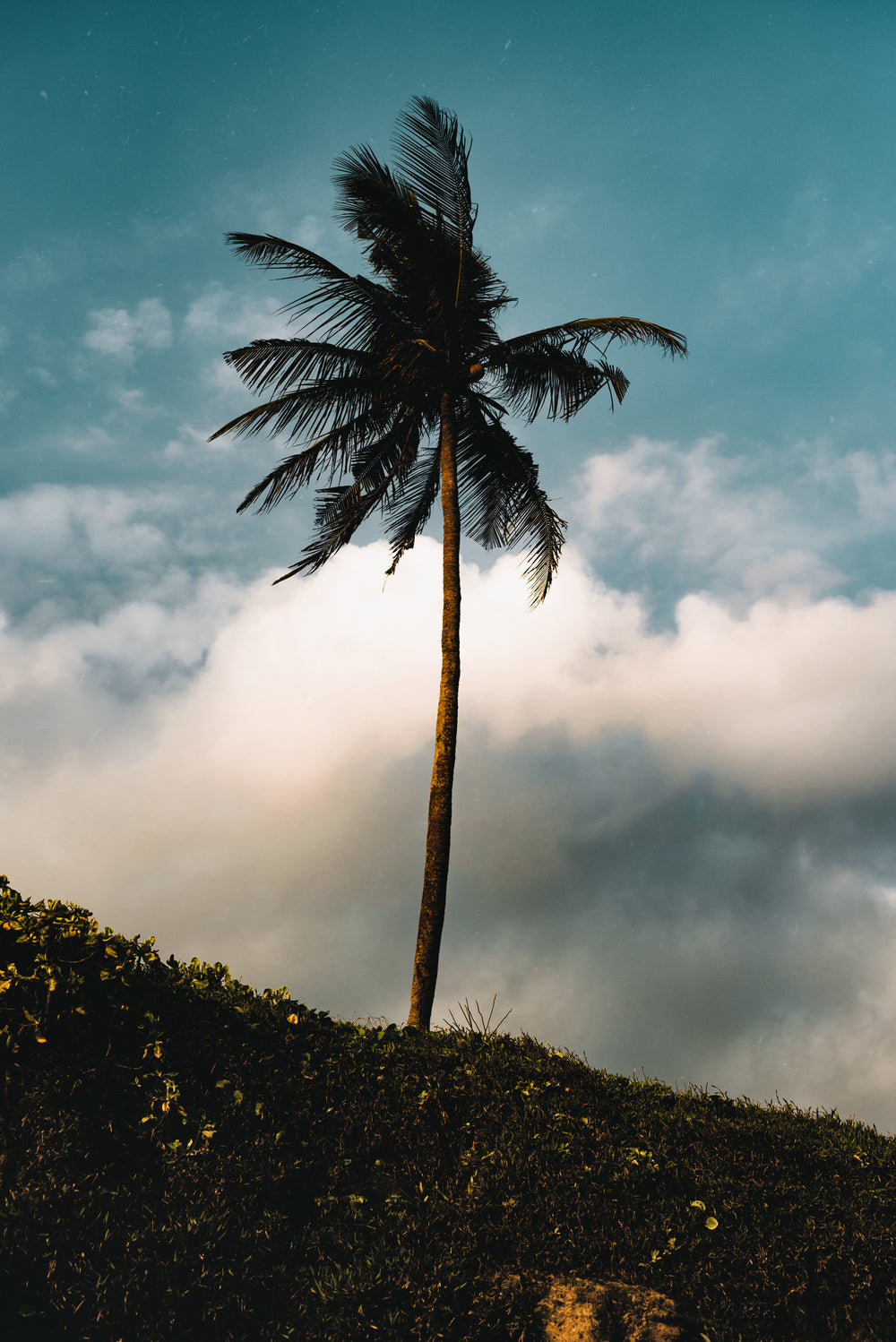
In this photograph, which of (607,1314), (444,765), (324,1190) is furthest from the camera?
(444,765)

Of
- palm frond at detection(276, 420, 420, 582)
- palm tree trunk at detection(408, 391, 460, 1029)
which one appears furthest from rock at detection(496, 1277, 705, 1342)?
palm frond at detection(276, 420, 420, 582)

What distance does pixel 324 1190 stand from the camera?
5.16 metres

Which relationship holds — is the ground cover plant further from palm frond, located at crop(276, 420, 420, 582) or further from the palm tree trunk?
palm frond, located at crop(276, 420, 420, 582)

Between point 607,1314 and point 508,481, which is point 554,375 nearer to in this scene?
point 508,481

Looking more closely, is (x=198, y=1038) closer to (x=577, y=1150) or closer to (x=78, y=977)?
(x=78, y=977)

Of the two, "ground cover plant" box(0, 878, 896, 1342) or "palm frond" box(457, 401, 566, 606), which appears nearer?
"ground cover plant" box(0, 878, 896, 1342)

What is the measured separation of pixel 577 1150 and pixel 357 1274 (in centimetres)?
187

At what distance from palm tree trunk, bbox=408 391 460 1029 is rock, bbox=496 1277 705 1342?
4917mm

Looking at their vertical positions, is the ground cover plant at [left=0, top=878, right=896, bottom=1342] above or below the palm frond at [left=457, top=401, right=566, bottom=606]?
below

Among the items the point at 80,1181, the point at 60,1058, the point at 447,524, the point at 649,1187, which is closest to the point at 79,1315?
the point at 80,1181

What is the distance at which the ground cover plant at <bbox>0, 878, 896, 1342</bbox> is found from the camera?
4406 millimetres

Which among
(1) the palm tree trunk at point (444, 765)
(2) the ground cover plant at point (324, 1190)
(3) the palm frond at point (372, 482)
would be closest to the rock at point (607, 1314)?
(2) the ground cover plant at point (324, 1190)

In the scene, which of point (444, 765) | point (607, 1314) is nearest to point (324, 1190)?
point (607, 1314)

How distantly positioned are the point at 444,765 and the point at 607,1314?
23.1 ft
